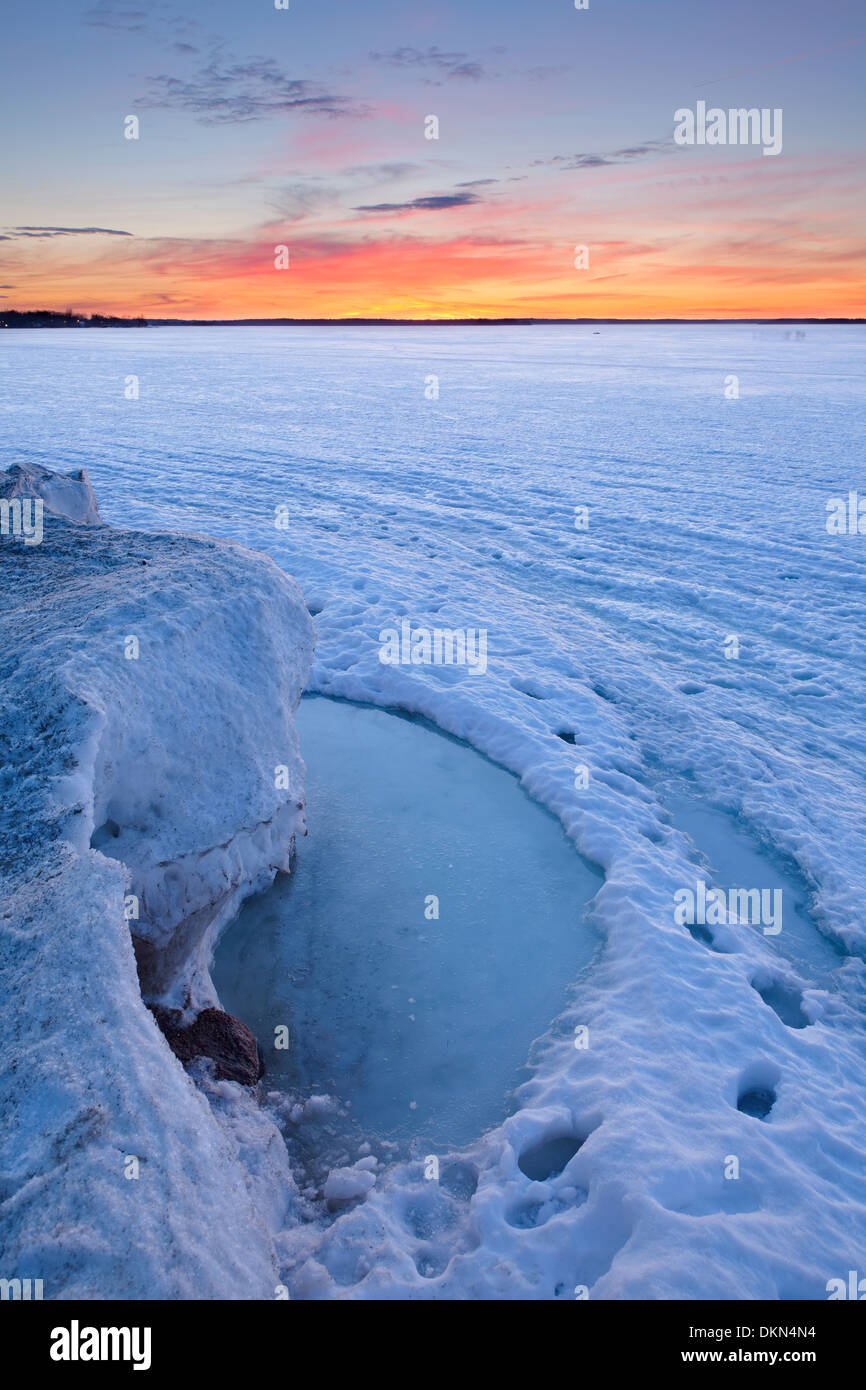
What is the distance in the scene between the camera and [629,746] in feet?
25.2

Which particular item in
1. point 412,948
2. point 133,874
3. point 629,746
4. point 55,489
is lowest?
point 412,948

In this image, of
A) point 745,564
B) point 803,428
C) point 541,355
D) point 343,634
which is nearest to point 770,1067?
point 343,634

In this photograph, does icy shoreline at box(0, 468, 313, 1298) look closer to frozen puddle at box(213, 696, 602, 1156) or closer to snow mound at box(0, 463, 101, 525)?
frozen puddle at box(213, 696, 602, 1156)

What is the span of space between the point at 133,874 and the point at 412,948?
1998mm

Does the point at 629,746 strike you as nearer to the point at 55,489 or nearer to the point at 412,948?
the point at 412,948

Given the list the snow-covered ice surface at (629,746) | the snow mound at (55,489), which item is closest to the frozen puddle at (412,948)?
the snow-covered ice surface at (629,746)

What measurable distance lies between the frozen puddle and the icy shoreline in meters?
0.39

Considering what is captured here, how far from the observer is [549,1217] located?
12.0 ft

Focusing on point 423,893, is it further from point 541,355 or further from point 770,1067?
point 541,355

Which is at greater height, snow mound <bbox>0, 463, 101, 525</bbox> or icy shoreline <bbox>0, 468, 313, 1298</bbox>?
snow mound <bbox>0, 463, 101, 525</bbox>

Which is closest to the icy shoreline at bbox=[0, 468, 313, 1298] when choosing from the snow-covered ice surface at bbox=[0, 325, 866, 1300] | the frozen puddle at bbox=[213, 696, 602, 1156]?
the frozen puddle at bbox=[213, 696, 602, 1156]

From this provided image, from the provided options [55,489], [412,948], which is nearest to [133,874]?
[412,948]

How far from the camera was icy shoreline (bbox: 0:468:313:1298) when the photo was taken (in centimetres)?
250

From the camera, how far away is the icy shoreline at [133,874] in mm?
2496
